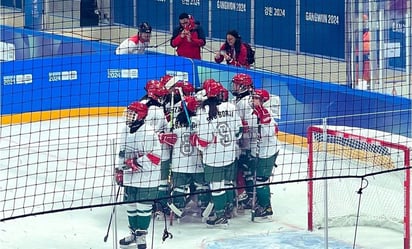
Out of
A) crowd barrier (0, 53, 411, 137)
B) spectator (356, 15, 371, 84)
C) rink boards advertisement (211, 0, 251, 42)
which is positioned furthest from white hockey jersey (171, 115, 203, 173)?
rink boards advertisement (211, 0, 251, 42)

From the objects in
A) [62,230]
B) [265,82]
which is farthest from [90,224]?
[265,82]

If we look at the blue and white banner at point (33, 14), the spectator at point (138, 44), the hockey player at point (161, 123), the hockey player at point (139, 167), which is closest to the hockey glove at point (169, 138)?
the hockey player at point (161, 123)

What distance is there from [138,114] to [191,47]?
18.6 feet

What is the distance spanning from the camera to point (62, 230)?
43.0 ft

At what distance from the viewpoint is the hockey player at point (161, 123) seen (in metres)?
12.6

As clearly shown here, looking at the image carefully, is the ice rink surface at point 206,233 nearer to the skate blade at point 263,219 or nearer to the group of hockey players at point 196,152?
the skate blade at point 263,219

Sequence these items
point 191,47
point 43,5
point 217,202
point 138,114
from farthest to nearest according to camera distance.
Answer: point 43,5 < point 191,47 < point 217,202 < point 138,114

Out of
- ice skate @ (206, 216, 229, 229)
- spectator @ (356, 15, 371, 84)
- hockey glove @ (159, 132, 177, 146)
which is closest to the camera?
hockey glove @ (159, 132, 177, 146)

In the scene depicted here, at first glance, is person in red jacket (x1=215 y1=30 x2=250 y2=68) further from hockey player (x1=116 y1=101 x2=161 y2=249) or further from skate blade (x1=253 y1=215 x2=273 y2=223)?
hockey player (x1=116 y1=101 x2=161 y2=249)

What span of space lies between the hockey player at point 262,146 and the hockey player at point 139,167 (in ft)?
4.32

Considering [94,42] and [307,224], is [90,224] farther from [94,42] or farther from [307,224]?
[94,42]

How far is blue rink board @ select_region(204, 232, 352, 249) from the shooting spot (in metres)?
12.6

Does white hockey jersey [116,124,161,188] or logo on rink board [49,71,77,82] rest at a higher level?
logo on rink board [49,71,77,82]

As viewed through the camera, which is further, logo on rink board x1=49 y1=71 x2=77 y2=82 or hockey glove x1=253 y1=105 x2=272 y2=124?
logo on rink board x1=49 y1=71 x2=77 y2=82
